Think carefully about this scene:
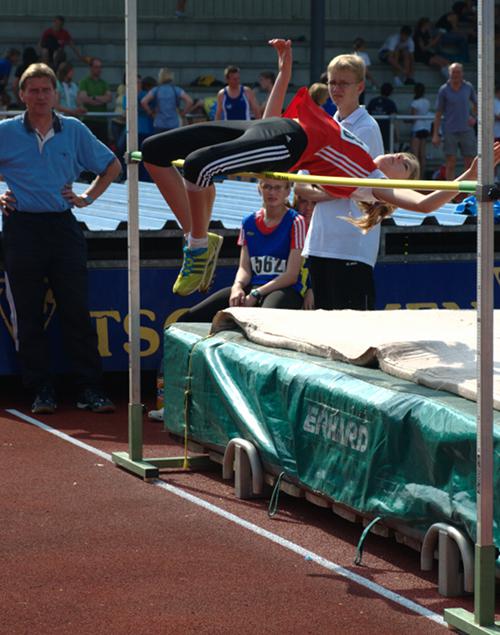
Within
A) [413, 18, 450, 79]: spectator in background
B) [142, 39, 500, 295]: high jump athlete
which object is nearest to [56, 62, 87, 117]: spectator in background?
[413, 18, 450, 79]: spectator in background

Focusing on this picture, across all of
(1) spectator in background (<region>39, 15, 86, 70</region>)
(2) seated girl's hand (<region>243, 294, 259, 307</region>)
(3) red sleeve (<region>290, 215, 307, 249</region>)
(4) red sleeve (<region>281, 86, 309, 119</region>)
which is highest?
(1) spectator in background (<region>39, 15, 86, 70</region>)

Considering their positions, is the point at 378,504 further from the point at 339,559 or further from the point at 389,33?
the point at 389,33

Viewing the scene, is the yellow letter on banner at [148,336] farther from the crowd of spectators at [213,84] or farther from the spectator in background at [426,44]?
the spectator in background at [426,44]

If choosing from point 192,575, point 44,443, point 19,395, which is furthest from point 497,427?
point 19,395

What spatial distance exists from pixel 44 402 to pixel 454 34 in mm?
16540

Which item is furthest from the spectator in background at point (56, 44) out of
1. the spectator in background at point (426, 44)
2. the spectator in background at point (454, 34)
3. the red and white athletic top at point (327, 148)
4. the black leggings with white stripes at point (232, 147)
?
the red and white athletic top at point (327, 148)

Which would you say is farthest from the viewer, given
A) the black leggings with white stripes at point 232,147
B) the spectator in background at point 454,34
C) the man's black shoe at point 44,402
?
the spectator in background at point 454,34

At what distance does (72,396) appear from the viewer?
7.89 metres

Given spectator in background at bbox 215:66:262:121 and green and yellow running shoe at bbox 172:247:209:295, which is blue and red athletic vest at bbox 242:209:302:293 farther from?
spectator in background at bbox 215:66:262:121

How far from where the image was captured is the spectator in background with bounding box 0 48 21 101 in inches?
708

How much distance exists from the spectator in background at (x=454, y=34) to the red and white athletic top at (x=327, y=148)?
17.3 m

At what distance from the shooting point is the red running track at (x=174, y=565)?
156 inches

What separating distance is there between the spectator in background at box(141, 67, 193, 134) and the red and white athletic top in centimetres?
1064

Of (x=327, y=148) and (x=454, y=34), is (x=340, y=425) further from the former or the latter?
(x=454, y=34)
